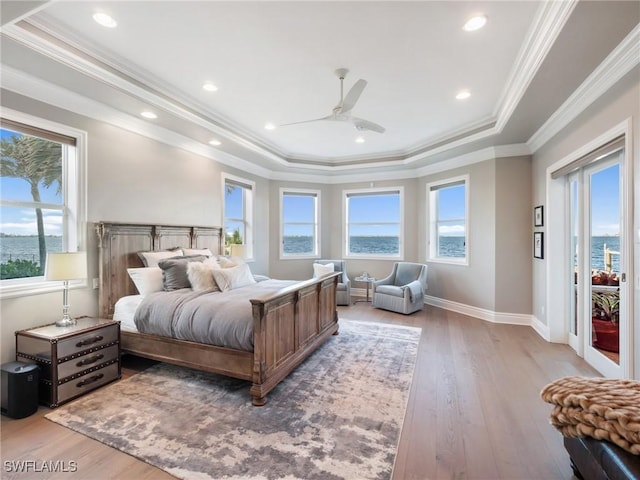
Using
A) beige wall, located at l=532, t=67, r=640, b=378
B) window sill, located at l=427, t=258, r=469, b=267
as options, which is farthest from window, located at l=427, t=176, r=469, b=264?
beige wall, located at l=532, t=67, r=640, b=378

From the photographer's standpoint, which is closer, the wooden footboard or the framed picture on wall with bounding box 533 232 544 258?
the wooden footboard

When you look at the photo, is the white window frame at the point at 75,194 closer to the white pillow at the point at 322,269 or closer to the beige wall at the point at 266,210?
the beige wall at the point at 266,210

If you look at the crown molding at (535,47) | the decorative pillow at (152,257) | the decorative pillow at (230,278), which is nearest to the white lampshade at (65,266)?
the decorative pillow at (152,257)

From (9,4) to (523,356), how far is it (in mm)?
5462

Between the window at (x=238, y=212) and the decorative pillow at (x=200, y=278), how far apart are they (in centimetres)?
175

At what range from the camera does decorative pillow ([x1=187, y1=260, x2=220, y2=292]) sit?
11.4 ft

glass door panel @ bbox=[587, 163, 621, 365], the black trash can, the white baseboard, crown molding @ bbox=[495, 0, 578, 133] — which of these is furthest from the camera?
the white baseboard

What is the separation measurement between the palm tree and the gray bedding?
46.1 inches

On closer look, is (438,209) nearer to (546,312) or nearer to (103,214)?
(546,312)

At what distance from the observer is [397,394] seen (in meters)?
2.79

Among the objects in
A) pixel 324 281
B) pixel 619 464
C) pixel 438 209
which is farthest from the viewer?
pixel 438 209

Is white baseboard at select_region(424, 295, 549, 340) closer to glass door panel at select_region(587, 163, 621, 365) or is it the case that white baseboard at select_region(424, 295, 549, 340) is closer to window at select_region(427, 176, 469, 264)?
window at select_region(427, 176, 469, 264)

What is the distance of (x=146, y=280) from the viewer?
11.4 feet

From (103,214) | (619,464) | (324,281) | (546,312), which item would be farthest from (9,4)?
(546,312)
